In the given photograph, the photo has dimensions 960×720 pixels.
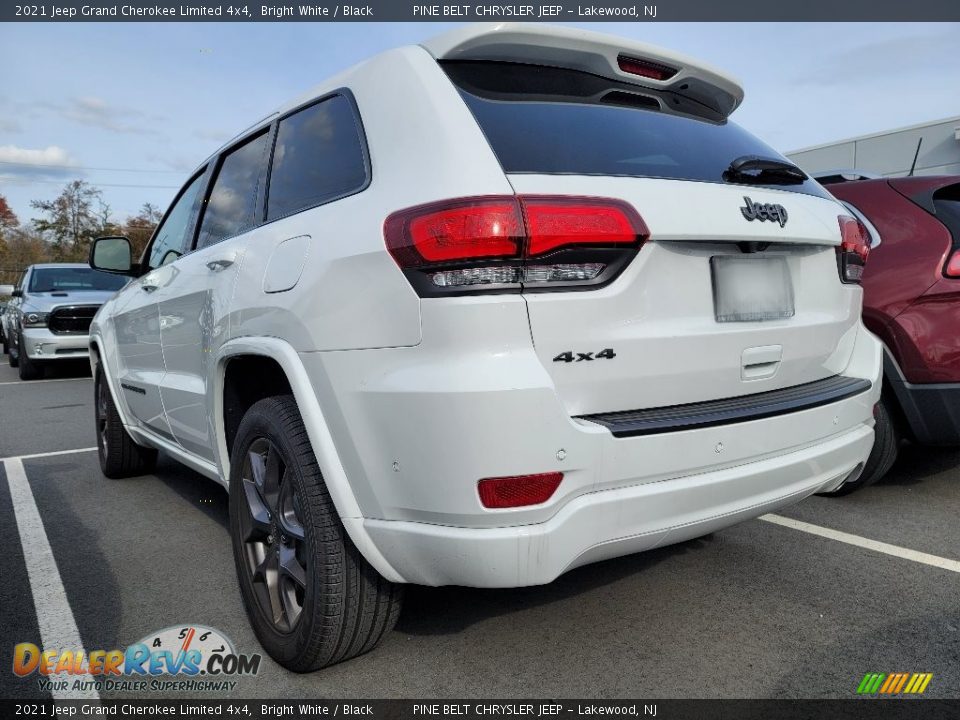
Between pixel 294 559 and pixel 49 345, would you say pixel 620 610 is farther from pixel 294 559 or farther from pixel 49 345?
pixel 49 345

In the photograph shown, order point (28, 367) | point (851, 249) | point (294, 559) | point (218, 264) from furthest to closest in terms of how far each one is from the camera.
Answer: point (28, 367), point (218, 264), point (851, 249), point (294, 559)

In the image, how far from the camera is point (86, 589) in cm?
308

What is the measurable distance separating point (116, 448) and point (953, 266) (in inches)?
188

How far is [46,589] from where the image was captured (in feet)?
10.1

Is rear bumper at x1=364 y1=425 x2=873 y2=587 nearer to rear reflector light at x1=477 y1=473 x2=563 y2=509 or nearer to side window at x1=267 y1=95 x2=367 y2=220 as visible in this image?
rear reflector light at x1=477 y1=473 x2=563 y2=509

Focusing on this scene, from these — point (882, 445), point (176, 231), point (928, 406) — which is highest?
point (176, 231)

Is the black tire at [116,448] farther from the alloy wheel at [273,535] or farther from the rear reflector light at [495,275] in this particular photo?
the rear reflector light at [495,275]

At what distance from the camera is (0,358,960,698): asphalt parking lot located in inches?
89.8

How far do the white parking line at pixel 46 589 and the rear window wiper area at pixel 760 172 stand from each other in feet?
8.20

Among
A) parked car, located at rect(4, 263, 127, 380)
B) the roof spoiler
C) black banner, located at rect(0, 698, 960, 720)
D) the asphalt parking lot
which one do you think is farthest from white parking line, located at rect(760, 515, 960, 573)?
parked car, located at rect(4, 263, 127, 380)

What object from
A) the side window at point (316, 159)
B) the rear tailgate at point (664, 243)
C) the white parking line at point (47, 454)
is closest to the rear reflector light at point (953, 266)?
the rear tailgate at point (664, 243)

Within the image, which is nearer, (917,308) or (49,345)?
(917,308)

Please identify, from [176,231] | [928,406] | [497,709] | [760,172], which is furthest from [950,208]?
[176,231]

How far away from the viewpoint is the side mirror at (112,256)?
439 centimetres
